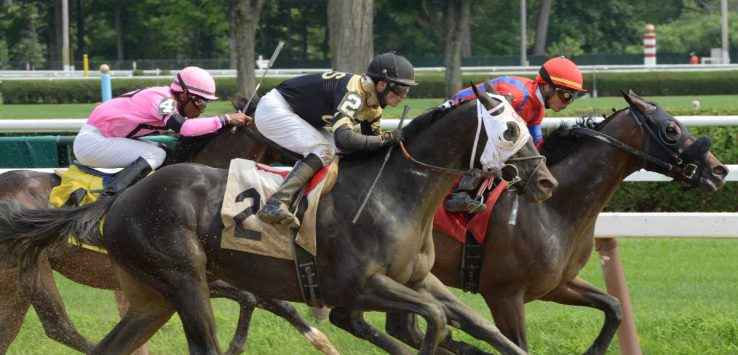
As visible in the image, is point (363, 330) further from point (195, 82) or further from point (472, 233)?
point (195, 82)

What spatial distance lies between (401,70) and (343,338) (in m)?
2.06

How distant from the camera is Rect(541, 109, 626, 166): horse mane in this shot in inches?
217

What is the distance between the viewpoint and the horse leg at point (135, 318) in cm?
485

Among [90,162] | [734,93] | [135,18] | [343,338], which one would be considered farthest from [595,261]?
[135,18]

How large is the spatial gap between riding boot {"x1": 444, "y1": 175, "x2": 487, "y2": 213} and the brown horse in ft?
3.30

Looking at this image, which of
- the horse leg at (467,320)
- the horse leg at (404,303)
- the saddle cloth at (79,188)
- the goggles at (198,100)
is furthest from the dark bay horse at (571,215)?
the saddle cloth at (79,188)

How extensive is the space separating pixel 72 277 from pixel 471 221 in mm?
2106

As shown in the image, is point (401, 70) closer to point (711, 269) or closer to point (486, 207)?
point (486, 207)

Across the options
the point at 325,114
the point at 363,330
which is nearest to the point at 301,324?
the point at 363,330

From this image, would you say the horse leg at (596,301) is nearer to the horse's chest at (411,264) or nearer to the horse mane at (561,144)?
the horse mane at (561,144)

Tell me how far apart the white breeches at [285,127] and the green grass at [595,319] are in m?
1.19

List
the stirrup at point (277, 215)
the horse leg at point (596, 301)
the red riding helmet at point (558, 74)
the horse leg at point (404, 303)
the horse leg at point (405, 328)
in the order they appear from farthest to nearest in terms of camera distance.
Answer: the red riding helmet at point (558, 74)
the horse leg at point (596, 301)
the horse leg at point (405, 328)
the stirrup at point (277, 215)
the horse leg at point (404, 303)

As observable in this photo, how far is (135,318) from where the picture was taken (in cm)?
490

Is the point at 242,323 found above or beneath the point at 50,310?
beneath
